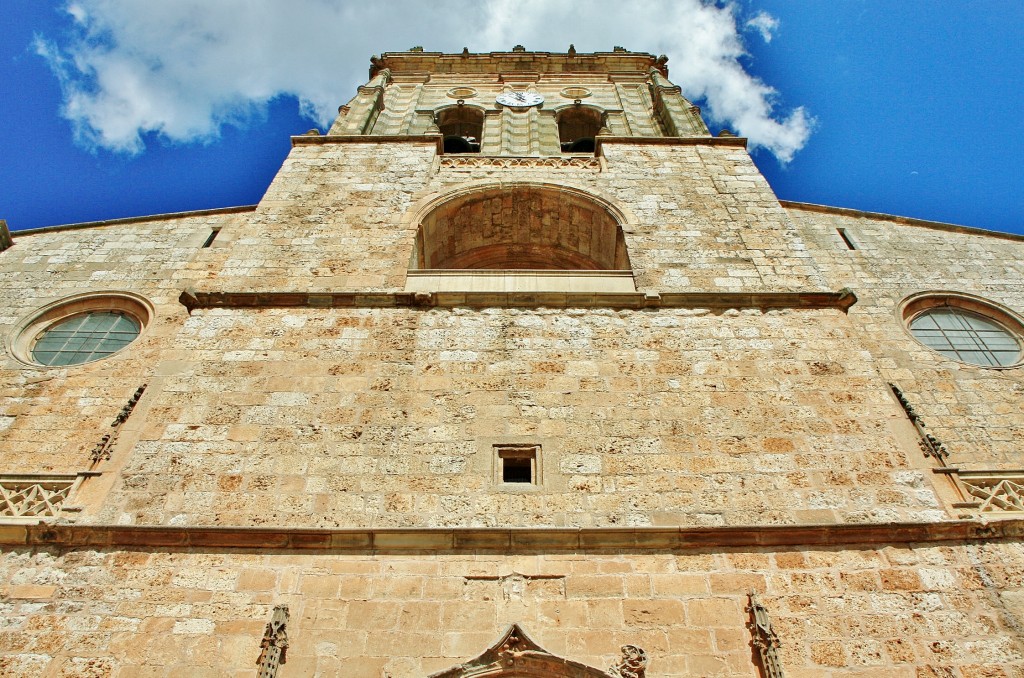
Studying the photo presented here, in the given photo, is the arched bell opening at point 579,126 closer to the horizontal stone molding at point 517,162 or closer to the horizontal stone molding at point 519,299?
the horizontal stone molding at point 517,162

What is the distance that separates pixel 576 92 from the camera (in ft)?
49.6

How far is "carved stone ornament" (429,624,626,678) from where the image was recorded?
4.48 metres

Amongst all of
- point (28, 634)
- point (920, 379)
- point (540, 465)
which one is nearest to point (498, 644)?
point (540, 465)

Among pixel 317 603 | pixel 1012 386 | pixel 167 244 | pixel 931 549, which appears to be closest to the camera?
pixel 317 603

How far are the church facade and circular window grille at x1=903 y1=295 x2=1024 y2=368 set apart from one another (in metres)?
0.04

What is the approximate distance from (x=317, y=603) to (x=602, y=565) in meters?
1.85

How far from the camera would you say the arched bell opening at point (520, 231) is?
9.92 metres

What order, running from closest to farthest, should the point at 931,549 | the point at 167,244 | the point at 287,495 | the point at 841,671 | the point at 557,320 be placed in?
the point at 841,671 < the point at 931,549 < the point at 287,495 < the point at 557,320 < the point at 167,244

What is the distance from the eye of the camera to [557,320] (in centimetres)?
719

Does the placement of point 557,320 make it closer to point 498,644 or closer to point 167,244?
point 498,644

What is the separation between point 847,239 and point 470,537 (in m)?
7.41

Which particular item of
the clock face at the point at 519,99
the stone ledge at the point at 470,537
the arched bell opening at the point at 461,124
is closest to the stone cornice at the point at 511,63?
the clock face at the point at 519,99

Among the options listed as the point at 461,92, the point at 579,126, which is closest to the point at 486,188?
the point at 579,126

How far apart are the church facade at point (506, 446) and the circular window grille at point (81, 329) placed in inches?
1.6
